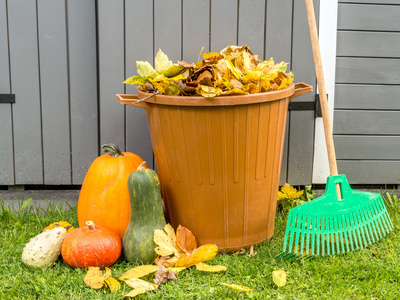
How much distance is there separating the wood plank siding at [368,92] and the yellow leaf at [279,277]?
1.11 m

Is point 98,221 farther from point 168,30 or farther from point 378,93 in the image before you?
point 378,93

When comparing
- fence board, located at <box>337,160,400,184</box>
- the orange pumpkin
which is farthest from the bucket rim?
fence board, located at <box>337,160,400,184</box>

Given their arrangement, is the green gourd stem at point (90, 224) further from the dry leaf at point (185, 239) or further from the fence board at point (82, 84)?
the fence board at point (82, 84)

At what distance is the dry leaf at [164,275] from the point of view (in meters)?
2.13

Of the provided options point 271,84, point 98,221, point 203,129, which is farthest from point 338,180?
point 98,221

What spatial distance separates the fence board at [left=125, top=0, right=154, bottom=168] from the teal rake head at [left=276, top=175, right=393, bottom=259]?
1.04 meters

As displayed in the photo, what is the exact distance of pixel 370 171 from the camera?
3.08 metres

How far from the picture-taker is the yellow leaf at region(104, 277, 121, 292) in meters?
2.07

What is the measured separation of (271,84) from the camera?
240cm

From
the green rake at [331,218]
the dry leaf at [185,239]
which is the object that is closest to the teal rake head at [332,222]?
the green rake at [331,218]

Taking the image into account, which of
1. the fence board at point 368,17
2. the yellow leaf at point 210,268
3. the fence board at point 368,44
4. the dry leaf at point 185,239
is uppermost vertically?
the fence board at point 368,17

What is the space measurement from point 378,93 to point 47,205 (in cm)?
211

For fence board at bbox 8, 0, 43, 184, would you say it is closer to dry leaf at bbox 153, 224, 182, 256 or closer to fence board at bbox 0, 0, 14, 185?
fence board at bbox 0, 0, 14, 185

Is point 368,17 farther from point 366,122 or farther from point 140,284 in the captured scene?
point 140,284
